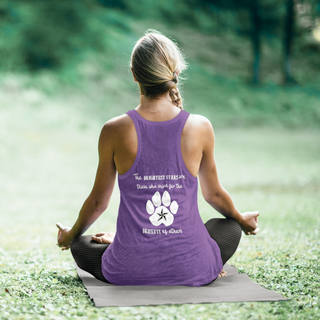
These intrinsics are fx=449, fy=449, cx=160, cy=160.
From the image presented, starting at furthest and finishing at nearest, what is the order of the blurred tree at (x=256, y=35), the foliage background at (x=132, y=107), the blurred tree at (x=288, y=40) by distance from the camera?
the blurred tree at (x=256, y=35), the blurred tree at (x=288, y=40), the foliage background at (x=132, y=107)

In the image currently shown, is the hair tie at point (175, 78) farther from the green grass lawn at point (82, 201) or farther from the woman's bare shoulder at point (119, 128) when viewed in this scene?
the green grass lawn at point (82, 201)

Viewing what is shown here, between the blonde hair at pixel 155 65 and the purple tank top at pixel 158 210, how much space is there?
195mm

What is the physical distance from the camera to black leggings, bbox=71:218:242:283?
10.1 ft

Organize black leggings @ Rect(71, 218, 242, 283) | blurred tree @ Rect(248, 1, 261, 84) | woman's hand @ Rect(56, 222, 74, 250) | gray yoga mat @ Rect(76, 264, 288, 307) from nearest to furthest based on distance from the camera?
gray yoga mat @ Rect(76, 264, 288, 307)
black leggings @ Rect(71, 218, 242, 283)
woman's hand @ Rect(56, 222, 74, 250)
blurred tree @ Rect(248, 1, 261, 84)

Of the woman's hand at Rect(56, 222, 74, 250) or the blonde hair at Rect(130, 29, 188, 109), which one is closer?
the blonde hair at Rect(130, 29, 188, 109)

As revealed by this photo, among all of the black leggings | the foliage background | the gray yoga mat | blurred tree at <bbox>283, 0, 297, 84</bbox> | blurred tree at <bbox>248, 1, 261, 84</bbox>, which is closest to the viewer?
the gray yoga mat

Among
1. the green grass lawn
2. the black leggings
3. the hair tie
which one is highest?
the hair tie

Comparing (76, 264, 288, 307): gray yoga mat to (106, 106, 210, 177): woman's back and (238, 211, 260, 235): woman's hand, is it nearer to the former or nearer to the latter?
(238, 211, 260, 235): woman's hand

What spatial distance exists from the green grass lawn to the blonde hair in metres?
1.34

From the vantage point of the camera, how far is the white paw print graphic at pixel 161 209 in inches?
108

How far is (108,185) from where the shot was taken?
2.99 metres

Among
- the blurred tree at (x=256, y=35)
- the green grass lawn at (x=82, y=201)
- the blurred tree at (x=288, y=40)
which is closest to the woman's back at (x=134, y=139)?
the green grass lawn at (x=82, y=201)

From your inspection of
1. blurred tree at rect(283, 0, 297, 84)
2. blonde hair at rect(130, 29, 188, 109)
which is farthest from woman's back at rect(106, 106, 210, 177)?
blurred tree at rect(283, 0, 297, 84)

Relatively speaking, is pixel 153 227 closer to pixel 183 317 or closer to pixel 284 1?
pixel 183 317
